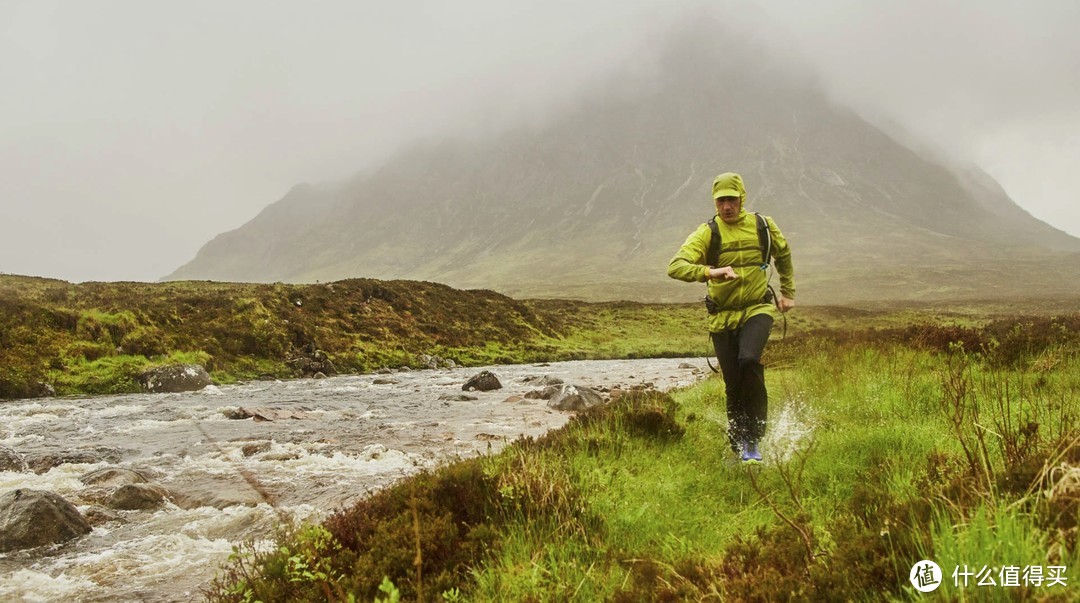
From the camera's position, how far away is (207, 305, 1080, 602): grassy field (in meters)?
2.74

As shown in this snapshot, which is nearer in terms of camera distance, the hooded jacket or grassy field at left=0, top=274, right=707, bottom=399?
the hooded jacket

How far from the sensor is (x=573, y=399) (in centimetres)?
1700

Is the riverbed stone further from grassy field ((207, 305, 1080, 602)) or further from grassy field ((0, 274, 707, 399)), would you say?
grassy field ((0, 274, 707, 399))

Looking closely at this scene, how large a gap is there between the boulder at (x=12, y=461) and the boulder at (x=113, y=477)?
1.69 m

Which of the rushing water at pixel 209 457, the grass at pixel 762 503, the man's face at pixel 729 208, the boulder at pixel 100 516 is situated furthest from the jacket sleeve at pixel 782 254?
the boulder at pixel 100 516

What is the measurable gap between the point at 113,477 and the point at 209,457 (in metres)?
2.04

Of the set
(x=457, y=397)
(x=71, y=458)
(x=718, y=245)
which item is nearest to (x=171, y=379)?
(x=457, y=397)

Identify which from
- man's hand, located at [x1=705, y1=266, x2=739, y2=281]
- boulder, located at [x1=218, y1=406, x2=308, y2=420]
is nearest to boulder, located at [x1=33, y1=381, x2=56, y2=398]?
boulder, located at [x1=218, y1=406, x2=308, y2=420]

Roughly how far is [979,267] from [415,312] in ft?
510

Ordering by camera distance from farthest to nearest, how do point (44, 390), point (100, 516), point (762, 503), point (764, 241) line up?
point (44, 390) → point (100, 516) → point (764, 241) → point (762, 503)

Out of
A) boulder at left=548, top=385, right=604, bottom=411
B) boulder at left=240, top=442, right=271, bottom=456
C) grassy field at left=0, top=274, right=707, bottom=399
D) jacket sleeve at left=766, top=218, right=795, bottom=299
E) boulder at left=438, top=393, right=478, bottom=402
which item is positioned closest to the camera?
jacket sleeve at left=766, top=218, right=795, bottom=299

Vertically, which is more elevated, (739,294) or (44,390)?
(739,294)

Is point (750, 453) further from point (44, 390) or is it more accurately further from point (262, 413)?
point (44, 390)

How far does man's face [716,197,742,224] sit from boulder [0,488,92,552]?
860cm
